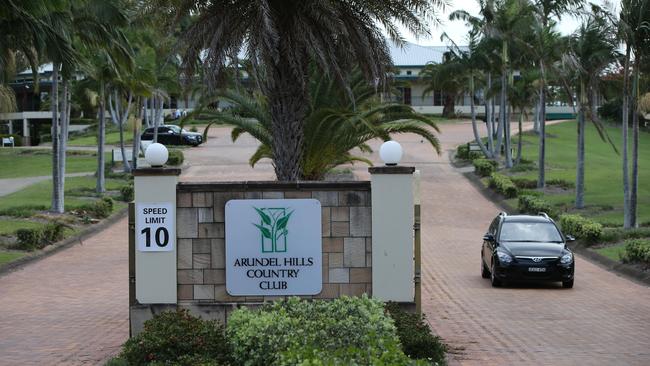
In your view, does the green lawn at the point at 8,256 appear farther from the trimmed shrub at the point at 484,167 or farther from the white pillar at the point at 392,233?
the trimmed shrub at the point at 484,167

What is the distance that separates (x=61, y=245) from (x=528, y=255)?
45.9 feet

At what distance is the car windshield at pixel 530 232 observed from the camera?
21.7m

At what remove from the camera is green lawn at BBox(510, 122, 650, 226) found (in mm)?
35219

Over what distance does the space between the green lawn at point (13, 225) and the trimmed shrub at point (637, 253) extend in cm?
1591

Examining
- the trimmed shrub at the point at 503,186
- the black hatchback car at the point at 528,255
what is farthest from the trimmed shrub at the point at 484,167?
the black hatchback car at the point at 528,255

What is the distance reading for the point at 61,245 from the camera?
28.1 meters

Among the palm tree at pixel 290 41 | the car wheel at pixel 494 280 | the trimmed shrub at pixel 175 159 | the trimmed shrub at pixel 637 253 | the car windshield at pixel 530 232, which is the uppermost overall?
the palm tree at pixel 290 41

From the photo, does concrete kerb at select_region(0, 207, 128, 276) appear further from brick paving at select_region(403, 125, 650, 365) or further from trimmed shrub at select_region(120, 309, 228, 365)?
trimmed shrub at select_region(120, 309, 228, 365)

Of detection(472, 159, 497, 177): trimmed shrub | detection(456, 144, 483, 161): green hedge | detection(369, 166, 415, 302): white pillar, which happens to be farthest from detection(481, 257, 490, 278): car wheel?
detection(456, 144, 483, 161): green hedge

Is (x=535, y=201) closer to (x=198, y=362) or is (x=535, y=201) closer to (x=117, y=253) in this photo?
(x=117, y=253)

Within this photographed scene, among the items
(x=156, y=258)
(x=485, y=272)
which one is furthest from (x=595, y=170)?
(x=156, y=258)

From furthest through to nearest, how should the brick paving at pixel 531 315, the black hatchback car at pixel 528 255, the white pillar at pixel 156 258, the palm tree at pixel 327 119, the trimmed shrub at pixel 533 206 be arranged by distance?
the trimmed shrub at pixel 533 206
the palm tree at pixel 327 119
the black hatchback car at pixel 528 255
the white pillar at pixel 156 258
the brick paving at pixel 531 315

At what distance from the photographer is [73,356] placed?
1273 cm

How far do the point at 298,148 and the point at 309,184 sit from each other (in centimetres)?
456
